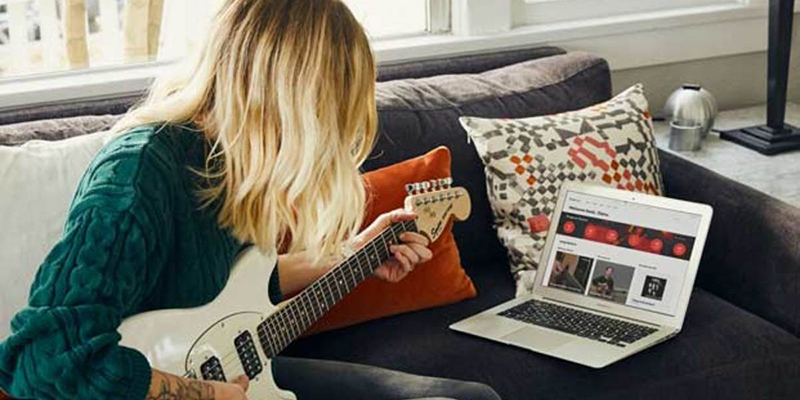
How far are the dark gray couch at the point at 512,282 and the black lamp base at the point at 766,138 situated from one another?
41 centimetres

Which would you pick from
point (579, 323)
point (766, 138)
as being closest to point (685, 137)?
point (766, 138)

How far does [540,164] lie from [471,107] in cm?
21

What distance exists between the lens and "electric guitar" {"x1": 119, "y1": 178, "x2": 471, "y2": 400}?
1638 mm

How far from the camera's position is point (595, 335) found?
2123 millimetres

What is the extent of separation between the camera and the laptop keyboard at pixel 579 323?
2117mm

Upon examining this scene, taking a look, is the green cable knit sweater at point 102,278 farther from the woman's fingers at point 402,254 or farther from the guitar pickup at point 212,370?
the woman's fingers at point 402,254

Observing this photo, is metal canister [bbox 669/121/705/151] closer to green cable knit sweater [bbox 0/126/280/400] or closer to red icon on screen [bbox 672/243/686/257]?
red icon on screen [bbox 672/243/686/257]

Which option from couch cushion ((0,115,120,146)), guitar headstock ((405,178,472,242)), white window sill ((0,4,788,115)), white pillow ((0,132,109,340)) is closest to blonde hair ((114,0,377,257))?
white pillow ((0,132,109,340))

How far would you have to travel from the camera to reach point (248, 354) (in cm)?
175

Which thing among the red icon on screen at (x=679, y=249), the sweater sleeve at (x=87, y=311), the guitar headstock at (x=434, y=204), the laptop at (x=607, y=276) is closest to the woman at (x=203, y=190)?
the sweater sleeve at (x=87, y=311)

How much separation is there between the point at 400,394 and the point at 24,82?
3.82ft

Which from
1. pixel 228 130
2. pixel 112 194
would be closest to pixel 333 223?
pixel 228 130

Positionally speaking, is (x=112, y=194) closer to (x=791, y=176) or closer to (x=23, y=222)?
(x=23, y=222)

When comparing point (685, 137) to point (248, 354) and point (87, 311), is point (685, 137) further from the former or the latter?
point (87, 311)
